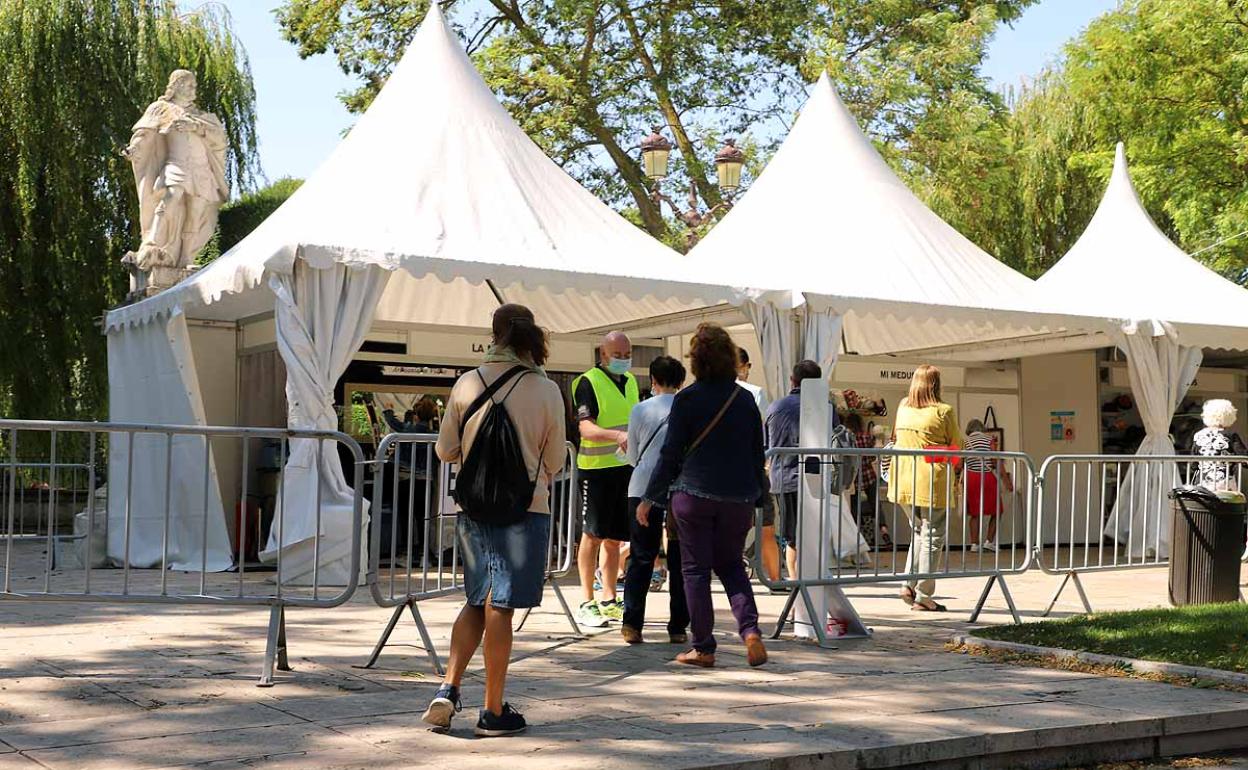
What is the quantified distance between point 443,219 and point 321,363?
1642mm

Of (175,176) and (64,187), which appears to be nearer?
(175,176)

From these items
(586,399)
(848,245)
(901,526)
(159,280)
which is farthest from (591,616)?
(159,280)

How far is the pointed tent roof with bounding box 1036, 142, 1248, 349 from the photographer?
1642cm

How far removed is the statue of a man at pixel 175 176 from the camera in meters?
15.9

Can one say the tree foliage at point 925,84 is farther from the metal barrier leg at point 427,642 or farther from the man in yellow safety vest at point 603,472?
the metal barrier leg at point 427,642

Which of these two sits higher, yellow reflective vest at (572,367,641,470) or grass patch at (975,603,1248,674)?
yellow reflective vest at (572,367,641,470)

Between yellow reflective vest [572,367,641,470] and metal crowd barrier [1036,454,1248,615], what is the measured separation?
9.33 ft

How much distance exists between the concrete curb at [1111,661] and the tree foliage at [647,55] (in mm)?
18215

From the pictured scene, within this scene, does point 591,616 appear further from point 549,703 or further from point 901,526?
point 901,526

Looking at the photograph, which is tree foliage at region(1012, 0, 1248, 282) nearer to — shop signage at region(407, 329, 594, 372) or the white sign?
shop signage at region(407, 329, 594, 372)

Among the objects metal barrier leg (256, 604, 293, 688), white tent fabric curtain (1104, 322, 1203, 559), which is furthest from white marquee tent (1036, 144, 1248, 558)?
metal barrier leg (256, 604, 293, 688)

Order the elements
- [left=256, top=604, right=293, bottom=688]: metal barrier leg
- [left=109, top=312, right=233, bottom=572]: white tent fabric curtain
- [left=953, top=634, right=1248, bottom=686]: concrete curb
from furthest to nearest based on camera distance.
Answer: [left=109, top=312, right=233, bottom=572]: white tent fabric curtain < [left=953, top=634, right=1248, bottom=686]: concrete curb < [left=256, top=604, right=293, bottom=688]: metal barrier leg

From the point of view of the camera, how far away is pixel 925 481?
10016 millimetres

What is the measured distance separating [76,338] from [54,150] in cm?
290
